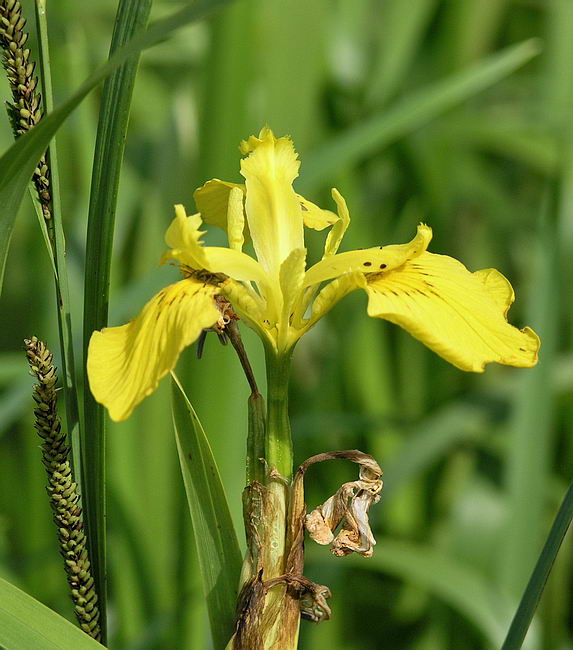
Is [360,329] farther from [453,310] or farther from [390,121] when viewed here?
[453,310]

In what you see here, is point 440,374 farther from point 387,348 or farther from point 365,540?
point 365,540

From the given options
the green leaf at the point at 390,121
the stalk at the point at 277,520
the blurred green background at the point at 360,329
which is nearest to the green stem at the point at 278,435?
the stalk at the point at 277,520

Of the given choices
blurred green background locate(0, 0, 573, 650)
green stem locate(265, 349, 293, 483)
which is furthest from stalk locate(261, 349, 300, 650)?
blurred green background locate(0, 0, 573, 650)

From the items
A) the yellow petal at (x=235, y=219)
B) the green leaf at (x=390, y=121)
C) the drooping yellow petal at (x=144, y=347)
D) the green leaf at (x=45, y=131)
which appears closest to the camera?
the green leaf at (x=45, y=131)

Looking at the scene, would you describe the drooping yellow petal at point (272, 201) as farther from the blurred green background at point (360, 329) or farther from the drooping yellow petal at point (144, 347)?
the blurred green background at point (360, 329)

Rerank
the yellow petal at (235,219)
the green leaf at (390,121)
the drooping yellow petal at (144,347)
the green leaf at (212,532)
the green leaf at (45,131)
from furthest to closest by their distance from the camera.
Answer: the green leaf at (390,121)
the yellow petal at (235,219)
the green leaf at (212,532)
the drooping yellow petal at (144,347)
the green leaf at (45,131)

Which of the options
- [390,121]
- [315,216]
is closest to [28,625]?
[315,216]

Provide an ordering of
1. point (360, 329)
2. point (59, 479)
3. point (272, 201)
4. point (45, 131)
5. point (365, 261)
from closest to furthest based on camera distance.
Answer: point (45, 131) → point (59, 479) → point (365, 261) → point (272, 201) → point (360, 329)
